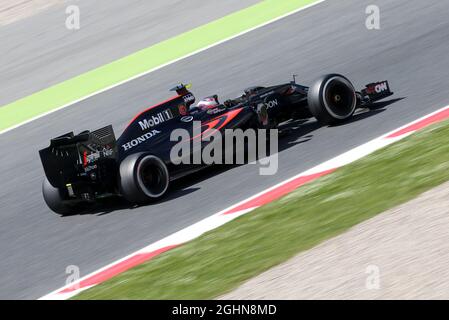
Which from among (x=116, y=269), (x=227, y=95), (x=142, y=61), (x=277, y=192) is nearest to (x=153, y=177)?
(x=277, y=192)

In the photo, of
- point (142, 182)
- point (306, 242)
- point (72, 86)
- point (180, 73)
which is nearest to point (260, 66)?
point (180, 73)

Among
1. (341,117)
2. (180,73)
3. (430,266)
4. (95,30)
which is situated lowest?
(430,266)

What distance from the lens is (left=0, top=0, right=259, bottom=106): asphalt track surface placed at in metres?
17.6

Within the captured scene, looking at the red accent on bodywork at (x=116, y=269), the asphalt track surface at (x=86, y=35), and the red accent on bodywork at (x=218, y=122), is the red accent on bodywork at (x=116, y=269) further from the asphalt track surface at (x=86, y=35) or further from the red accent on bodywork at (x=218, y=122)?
the asphalt track surface at (x=86, y=35)

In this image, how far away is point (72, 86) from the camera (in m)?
16.7

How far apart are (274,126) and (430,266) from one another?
5.00 meters

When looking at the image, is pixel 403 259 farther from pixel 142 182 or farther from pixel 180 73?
pixel 180 73

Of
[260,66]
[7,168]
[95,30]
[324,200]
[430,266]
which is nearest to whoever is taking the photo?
[430,266]

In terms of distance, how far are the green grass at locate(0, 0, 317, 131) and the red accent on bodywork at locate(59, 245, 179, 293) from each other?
805cm

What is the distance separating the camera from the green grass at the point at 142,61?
1608 cm

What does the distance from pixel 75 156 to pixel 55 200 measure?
581 millimetres

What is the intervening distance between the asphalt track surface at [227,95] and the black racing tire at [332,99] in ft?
0.53

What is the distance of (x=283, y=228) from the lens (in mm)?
7496

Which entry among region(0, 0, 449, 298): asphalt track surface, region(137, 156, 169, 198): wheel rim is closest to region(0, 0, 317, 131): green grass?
region(0, 0, 449, 298): asphalt track surface
